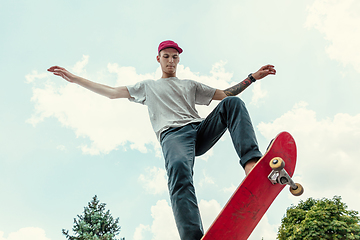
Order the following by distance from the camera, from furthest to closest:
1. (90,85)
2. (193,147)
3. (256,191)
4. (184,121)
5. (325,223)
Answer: (325,223)
(90,85)
(184,121)
(193,147)
(256,191)

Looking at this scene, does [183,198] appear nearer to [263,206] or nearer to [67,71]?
[263,206]

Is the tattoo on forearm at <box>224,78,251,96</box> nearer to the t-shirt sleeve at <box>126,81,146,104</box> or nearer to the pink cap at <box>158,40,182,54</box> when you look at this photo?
the pink cap at <box>158,40,182,54</box>

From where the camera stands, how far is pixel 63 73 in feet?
13.3

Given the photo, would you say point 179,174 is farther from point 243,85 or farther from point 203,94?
point 243,85

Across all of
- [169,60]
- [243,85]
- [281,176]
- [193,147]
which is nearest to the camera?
[281,176]

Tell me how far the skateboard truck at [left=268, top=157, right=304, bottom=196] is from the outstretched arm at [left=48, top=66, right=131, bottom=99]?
8.28ft

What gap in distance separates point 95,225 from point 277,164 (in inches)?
630

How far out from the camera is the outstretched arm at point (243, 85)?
13.8 ft

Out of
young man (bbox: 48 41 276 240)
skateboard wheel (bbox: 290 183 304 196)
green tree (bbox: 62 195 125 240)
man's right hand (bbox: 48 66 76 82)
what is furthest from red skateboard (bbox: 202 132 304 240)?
green tree (bbox: 62 195 125 240)

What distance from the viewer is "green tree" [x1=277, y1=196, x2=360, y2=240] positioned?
51.1 feet

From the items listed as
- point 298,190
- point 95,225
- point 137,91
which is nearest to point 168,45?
point 137,91

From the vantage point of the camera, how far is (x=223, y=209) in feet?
8.48

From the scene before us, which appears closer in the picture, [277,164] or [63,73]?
[277,164]

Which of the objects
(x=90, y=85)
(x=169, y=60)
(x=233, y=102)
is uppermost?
(x=169, y=60)
